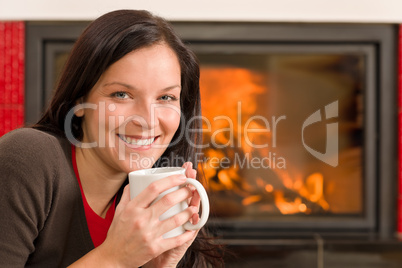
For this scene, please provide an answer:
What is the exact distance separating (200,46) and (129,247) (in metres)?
1.33

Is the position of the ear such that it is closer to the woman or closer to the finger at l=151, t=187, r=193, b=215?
the woman

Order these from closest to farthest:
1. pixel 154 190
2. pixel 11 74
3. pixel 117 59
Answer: pixel 154 190 < pixel 117 59 < pixel 11 74

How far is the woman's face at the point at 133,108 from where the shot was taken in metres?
0.85

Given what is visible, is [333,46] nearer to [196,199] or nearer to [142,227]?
[196,199]

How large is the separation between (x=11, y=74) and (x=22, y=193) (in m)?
1.29

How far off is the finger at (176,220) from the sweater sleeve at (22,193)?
0.22 metres

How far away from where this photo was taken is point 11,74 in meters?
1.90

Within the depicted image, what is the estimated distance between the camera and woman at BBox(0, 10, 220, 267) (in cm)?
74

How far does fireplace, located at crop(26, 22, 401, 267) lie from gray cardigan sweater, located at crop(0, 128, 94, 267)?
110 centimetres

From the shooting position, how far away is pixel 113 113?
869 mm

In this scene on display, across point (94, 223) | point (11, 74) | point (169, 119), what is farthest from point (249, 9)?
point (94, 223)

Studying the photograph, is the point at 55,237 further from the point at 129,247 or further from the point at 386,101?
the point at 386,101

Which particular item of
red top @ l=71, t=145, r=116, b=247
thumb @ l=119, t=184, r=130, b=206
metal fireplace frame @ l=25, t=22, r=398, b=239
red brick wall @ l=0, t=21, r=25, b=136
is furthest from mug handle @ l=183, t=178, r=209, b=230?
red brick wall @ l=0, t=21, r=25, b=136

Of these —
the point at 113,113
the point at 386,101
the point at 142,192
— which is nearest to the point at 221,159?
the point at 386,101
